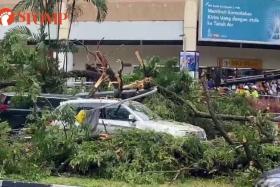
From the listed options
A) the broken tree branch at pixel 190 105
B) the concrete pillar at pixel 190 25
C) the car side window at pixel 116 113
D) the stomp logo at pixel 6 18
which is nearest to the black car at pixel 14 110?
the car side window at pixel 116 113

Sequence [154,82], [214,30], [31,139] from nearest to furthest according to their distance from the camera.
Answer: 1. [31,139]
2. [154,82]
3. [214,30]

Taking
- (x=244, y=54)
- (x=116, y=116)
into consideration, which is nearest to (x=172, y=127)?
(x=116, y=116)

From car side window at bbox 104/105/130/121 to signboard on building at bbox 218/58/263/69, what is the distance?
19.2 m

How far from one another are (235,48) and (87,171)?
78.4ft

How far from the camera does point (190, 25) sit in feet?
103

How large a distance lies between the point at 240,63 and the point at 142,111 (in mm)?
19670

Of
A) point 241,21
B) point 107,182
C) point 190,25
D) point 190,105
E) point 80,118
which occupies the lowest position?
point 107,182

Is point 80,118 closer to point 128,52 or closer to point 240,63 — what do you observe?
point 128,52

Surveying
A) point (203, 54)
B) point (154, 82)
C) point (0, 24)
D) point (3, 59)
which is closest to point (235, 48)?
point (203, 54)

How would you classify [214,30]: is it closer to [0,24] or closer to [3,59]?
[0,24]

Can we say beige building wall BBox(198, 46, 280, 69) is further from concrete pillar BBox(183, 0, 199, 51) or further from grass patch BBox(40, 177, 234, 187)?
grass patch BBox(40, 177, 234, 187)

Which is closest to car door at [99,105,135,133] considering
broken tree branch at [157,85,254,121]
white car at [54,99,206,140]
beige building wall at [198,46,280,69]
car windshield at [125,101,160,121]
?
white car at [54,99,206,140]

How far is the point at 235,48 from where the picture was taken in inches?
1336

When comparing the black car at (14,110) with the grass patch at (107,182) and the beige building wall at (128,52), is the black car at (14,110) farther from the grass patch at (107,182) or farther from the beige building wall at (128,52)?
the beige building wall at (128,52)
